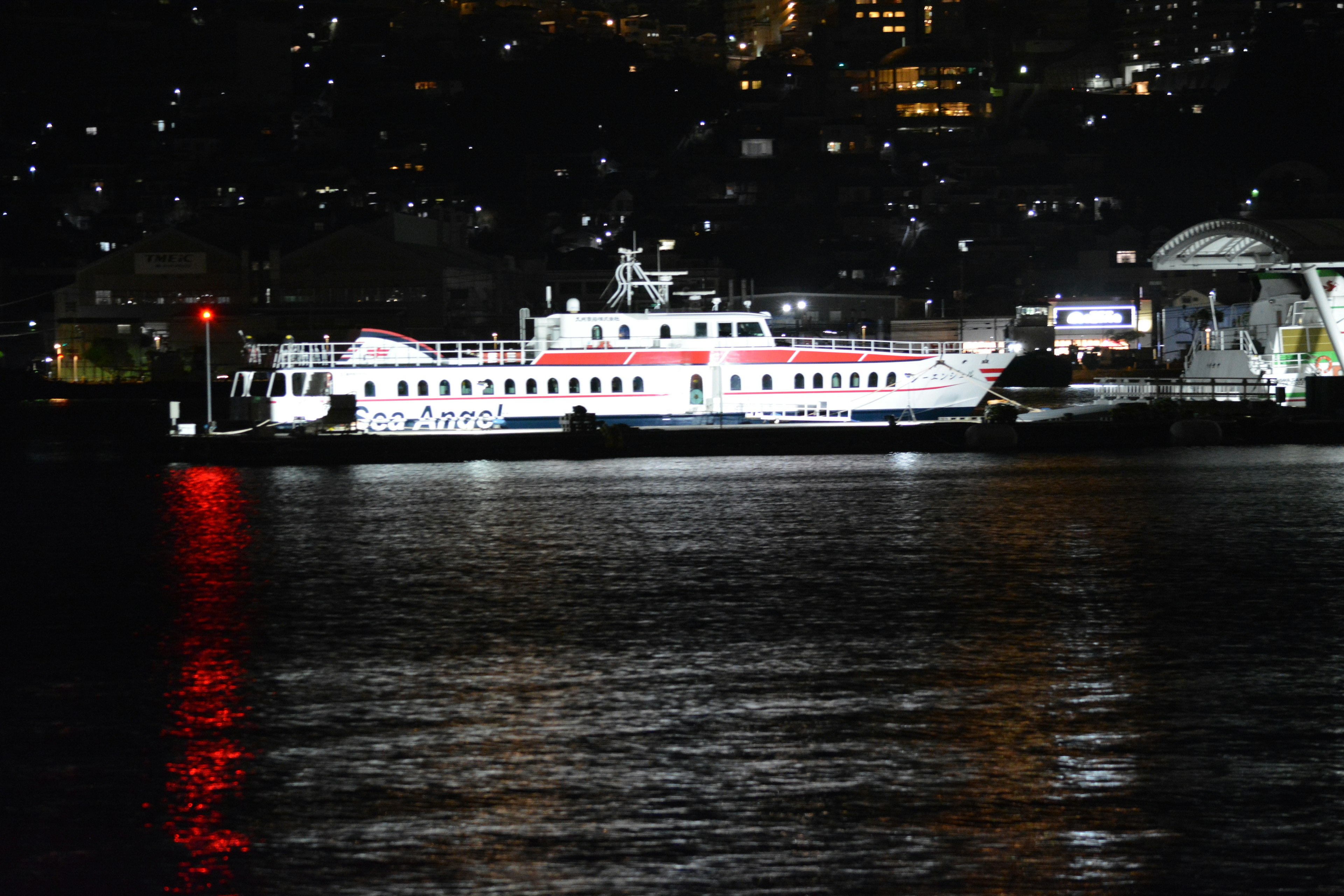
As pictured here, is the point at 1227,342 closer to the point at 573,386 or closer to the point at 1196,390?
the point at 1196,390

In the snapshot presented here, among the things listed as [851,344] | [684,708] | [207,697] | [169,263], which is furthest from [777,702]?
[169,263]

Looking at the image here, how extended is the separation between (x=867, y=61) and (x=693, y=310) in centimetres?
15533

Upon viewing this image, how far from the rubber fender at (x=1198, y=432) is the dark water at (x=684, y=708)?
1413 cm

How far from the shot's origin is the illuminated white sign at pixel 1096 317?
8738cm

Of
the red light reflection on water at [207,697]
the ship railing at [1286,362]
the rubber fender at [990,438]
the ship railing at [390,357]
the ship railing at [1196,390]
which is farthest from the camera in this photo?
the ship railing at [1286,362]

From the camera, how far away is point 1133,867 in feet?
25.8

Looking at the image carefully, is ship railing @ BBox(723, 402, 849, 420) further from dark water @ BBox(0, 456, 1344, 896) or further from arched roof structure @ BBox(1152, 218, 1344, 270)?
dark water @ BBox(0, 456, 1344, 896)

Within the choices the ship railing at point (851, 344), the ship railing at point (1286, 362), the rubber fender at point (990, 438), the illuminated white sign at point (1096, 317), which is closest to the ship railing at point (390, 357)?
the ship railing at point (851, 344)

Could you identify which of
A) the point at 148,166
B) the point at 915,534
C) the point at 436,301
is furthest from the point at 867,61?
the point at 915,534

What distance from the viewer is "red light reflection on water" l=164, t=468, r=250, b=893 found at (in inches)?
332

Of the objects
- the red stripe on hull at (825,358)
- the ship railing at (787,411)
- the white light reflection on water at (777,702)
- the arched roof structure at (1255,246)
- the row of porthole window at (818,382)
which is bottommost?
the white light reflection on water at (777,702)

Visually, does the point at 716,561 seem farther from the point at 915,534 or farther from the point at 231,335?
the point at 231,335

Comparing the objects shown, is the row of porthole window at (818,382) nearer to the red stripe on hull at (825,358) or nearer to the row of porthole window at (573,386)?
the row of porthole window at (573,386)

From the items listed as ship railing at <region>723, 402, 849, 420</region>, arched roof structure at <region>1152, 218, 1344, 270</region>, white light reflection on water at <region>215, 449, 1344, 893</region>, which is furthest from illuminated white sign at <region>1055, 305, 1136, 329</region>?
white light reflection on water at <region>215, 449, 1344, 893</region>
